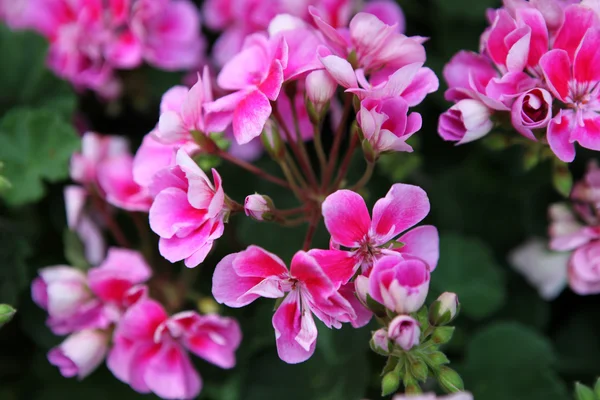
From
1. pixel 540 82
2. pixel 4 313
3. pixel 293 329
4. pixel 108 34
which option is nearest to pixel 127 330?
pixel 4 313

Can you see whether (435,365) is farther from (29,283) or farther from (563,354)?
A: (29,283)

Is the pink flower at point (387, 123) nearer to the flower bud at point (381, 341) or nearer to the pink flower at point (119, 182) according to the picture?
the flower bud at point (381, 341)

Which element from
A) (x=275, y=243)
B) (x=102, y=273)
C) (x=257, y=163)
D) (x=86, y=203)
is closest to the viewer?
(x=102, y=273)

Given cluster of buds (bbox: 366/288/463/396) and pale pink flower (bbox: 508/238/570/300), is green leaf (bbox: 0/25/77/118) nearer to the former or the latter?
cluster of buds (bbox: 366/288/463/396)

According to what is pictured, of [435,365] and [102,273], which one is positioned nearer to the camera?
[435,365]

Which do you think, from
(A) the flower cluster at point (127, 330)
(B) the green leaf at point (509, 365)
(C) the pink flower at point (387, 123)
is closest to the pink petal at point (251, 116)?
(C) the pink flower at point (387, 123)

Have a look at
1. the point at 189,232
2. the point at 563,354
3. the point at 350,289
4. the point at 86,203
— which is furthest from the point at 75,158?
the point at 563,354
